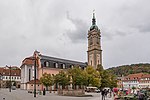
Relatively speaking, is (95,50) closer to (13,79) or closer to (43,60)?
(43,60)

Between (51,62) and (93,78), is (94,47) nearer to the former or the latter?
(51,62)

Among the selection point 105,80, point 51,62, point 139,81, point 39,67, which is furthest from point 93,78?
point 139,81

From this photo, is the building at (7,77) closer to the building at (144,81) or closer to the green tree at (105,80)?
the green tree at (105,80)

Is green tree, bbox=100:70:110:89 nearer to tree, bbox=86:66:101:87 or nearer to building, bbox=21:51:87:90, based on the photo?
tree, bbox=86:66:101:87

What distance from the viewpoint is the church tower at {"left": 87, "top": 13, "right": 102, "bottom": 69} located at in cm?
11644

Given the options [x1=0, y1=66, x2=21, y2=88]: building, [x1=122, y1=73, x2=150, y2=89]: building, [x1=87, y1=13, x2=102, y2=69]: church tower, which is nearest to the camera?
[x1=87, y1=13, x2=102, y2=69]: church tower

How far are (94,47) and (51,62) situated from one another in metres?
23.7

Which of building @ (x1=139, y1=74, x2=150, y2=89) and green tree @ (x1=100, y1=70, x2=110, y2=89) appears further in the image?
building @ (x1=139, y1=74, x2=150, y2=89)

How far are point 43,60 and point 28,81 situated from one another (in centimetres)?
973

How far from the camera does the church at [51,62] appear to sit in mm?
97188

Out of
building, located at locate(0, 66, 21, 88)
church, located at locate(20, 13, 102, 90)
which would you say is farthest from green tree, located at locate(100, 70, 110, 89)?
building, located at locate(0, 66, 21, 88)

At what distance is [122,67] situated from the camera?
199 m

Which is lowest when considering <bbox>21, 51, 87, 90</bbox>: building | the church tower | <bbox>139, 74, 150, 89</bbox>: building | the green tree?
<bbox>139, 74, 150, 89</bbox>: building

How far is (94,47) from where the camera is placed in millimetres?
117188
